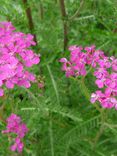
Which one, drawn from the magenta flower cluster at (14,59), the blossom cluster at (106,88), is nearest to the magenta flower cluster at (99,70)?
the blossom cluster at (106,88)

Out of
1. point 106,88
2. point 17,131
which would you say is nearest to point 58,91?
point 17,131

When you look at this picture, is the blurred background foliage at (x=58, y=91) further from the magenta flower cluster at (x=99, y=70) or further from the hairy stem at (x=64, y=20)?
the magenta flower cluster at (x=99, y=70)

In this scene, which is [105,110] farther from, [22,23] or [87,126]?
[22,23]

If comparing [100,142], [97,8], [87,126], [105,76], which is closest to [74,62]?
[105,76]

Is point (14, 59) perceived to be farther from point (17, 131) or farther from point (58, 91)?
point (58, 91)

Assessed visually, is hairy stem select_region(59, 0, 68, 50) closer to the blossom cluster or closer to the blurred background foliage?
the blurred background foliage
